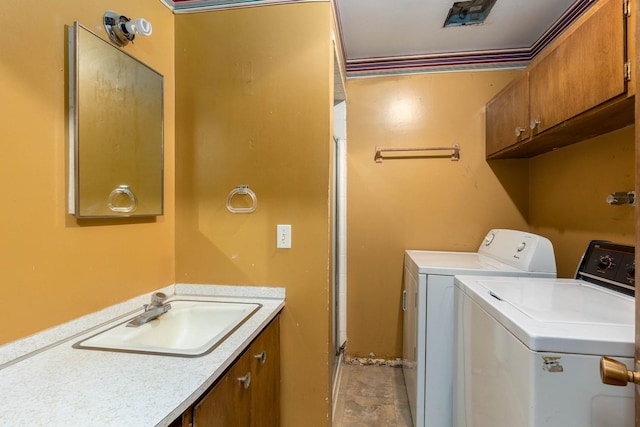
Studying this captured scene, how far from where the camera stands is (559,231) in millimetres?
1901

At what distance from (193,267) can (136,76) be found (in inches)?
35.2

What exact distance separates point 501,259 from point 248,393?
1.63 meters

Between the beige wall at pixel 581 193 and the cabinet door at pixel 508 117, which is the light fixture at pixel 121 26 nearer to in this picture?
the cabinet door at pixel 508 117

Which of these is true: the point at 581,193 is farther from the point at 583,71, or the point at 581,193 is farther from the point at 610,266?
the point at 583,71

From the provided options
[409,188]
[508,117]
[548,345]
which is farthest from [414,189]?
[548,345]

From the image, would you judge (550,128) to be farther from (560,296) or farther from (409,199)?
(409,199)

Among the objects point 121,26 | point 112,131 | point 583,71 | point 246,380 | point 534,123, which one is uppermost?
point 121,26

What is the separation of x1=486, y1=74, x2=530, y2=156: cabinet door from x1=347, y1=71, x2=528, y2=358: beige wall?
0.13 m

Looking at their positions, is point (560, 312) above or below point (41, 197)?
below

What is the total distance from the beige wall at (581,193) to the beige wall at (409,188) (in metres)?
0.19

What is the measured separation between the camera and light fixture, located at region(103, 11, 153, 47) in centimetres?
110

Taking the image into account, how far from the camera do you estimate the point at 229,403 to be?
0.89 m

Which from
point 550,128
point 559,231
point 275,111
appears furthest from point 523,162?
point 275,111

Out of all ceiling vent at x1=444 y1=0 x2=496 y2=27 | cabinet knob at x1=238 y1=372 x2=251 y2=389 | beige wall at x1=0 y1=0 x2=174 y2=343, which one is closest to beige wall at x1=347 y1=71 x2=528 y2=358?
ceiling vent at x1=444 y1=0 x2=496 y2=27
